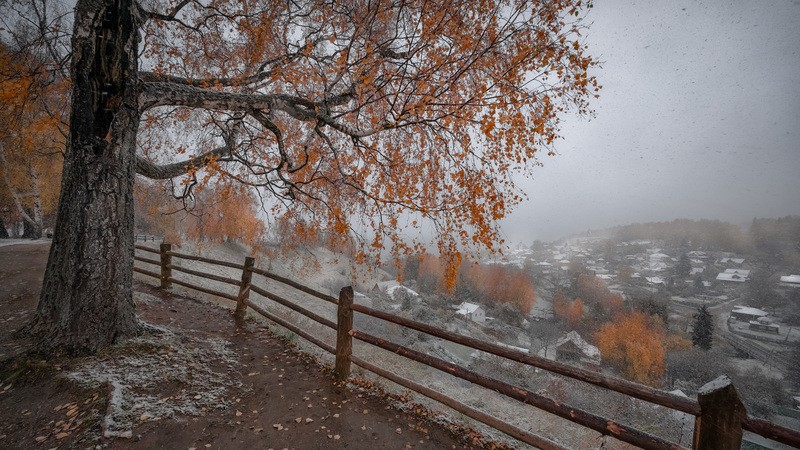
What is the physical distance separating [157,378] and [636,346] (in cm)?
→ 4890

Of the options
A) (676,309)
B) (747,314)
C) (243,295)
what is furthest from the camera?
(676,309)

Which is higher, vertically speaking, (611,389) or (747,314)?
(611,389)

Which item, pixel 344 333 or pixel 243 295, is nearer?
pixel 344 333

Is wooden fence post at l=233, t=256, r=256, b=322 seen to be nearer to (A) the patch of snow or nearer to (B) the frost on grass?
(B) the frost on grass

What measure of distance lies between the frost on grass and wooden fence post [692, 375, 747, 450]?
533 centimetres

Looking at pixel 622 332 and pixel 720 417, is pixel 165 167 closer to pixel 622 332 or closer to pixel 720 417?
pixel 720 417

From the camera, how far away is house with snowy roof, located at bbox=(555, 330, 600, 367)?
3731cm

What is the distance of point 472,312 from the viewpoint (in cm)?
4609

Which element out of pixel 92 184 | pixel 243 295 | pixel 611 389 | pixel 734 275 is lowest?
pixel 734 275

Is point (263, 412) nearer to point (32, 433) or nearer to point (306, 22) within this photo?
point (32, 433)

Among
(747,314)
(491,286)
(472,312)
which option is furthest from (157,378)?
(747,314)

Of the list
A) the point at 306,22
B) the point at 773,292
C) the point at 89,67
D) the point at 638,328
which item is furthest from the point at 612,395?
the point at 773,292

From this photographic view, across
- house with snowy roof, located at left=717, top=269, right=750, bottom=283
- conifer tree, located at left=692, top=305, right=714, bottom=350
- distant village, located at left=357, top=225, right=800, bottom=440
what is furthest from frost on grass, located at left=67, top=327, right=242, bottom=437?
house with snowy roof, located at left=717, top=269, right=750, bottom=283

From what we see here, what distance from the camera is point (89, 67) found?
4.57 metres
